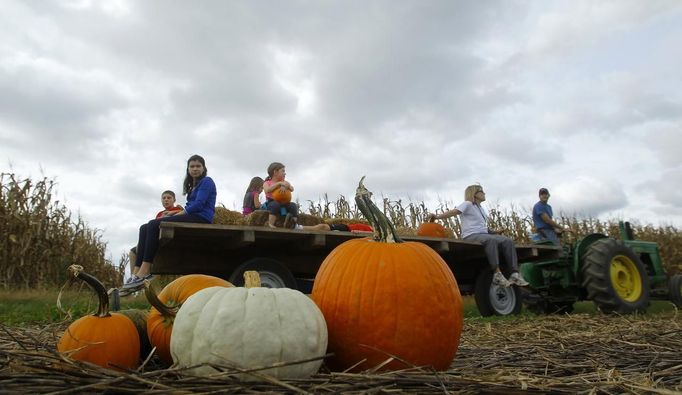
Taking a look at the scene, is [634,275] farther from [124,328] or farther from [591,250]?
[124,328]

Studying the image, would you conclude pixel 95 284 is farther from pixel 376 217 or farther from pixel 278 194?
pixel 278 194

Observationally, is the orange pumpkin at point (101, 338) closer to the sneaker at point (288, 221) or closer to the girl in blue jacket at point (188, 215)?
the girl in blue jacket at point (188, 215)

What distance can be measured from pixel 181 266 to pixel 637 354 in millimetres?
3961

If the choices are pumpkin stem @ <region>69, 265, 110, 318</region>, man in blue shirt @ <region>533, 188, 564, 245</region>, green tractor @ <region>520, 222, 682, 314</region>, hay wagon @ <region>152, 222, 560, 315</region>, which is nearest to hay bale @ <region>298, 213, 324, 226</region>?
hay wagon @ <region>152, 222, 560, 315</region>

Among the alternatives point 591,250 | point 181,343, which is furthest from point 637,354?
point 591,250

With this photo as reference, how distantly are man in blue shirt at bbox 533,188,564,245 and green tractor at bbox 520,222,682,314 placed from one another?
108 centimetres

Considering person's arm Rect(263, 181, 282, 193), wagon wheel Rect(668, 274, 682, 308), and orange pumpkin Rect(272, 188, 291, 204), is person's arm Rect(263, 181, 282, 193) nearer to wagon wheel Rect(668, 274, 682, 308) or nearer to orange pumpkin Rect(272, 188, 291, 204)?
orange pumpkin Rect(272, 188, 291, 204)

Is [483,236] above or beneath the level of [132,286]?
above

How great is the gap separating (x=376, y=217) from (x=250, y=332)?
88 centimetres

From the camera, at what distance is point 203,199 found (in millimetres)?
5227

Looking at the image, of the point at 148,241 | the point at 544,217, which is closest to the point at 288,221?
the point at 148,241

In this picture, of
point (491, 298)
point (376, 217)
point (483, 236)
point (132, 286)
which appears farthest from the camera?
point (491, 298)

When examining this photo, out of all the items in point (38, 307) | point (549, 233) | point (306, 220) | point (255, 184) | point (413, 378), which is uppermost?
point (255, 184)

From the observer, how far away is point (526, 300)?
8039mm
